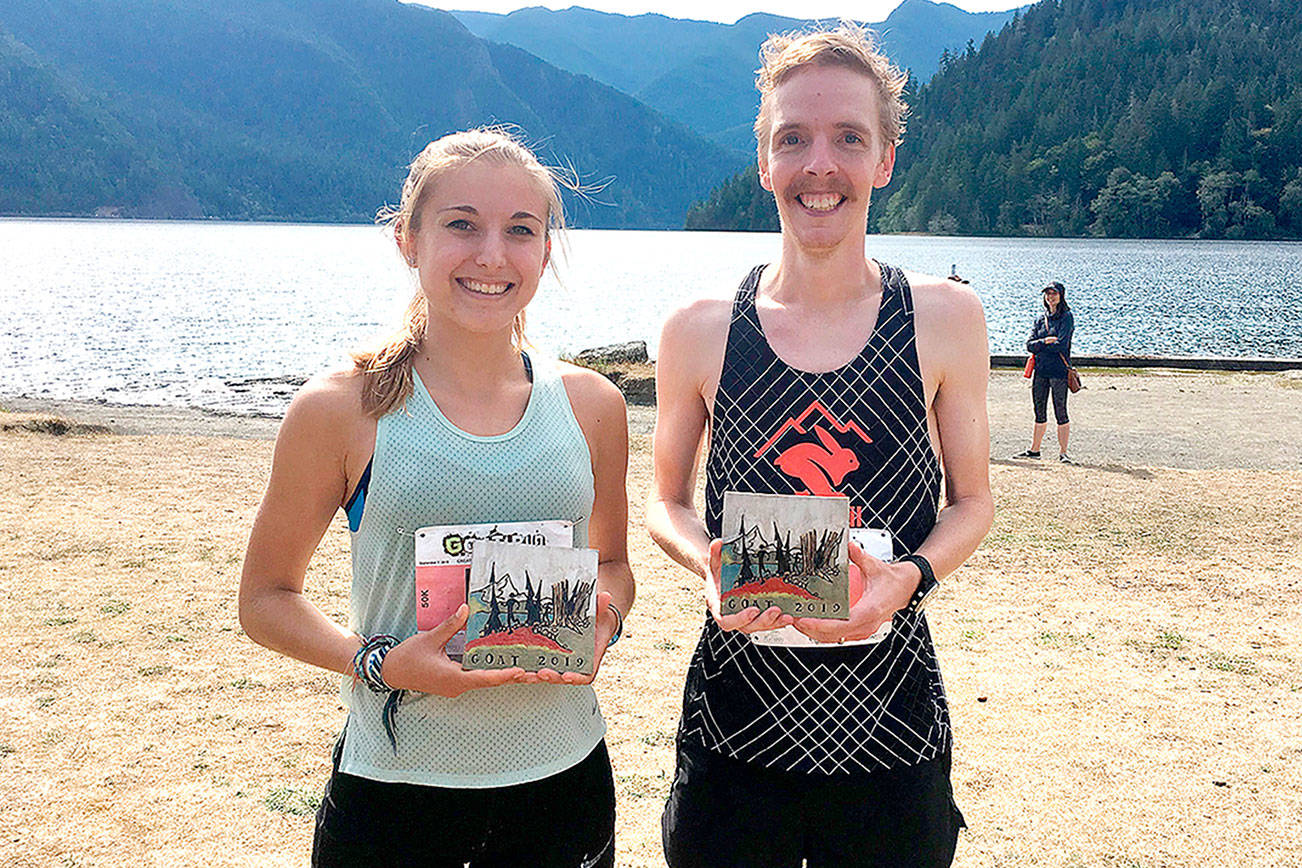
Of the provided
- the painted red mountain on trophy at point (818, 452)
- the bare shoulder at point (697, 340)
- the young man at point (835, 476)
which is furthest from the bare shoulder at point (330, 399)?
the painted red mountain on trophy at point (818, 452)

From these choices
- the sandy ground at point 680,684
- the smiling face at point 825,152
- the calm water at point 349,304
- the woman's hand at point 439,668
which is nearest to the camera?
the woman's hand at point 439,668

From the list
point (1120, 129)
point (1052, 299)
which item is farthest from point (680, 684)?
point (1120, 129)

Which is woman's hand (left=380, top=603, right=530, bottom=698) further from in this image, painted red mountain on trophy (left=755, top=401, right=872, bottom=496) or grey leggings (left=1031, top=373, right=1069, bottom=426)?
grey leggings (left=1031, top=373, right=1069, bottom=426)

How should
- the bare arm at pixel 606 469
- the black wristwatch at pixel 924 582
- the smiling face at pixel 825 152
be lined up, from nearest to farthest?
the black wristwatch at pixel 924 582, the smiling face at pixel 825 152, the bare arm at pixel 606 469

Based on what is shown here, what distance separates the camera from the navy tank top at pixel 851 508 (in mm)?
2834

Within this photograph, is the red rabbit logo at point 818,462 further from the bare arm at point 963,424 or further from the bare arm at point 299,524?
the bare arm at point 299,524

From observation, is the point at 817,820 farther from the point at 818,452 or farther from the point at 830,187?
the point at 830,187

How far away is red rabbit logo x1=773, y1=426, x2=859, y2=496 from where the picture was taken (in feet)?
9.36

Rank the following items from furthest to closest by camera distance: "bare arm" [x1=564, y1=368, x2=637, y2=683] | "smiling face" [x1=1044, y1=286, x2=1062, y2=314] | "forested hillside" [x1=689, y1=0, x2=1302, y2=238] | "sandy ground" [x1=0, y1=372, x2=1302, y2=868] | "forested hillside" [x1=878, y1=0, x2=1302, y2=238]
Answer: "forested hillside" [x1=689, y1=0, x2=1302, y2=238], "forested hillside" [x1=878, y1=0, x2=1302, y2=238], "smiling face" [x1=1044, y1=286, x2=1062, y2=314], "sandy ground" [x1=0, y1=372, x2=1302, y2=868], "bare arm" [x1=564, y1=368, x2=637, y2=683]

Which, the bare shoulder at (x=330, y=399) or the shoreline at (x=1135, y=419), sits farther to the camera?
the shoreline at (x=1135, y=419)

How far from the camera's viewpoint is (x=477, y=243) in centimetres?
277

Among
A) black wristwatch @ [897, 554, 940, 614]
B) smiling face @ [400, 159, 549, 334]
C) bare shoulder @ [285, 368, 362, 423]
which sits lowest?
black wristwatch @ [897, 554, 940, 614]

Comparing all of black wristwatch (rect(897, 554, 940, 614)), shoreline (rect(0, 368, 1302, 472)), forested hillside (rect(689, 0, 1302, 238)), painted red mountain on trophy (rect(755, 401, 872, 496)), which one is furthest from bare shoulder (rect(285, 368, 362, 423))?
forested hillside (rect(689, 0, 1302, 238))

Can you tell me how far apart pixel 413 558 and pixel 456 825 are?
2.29 ft
